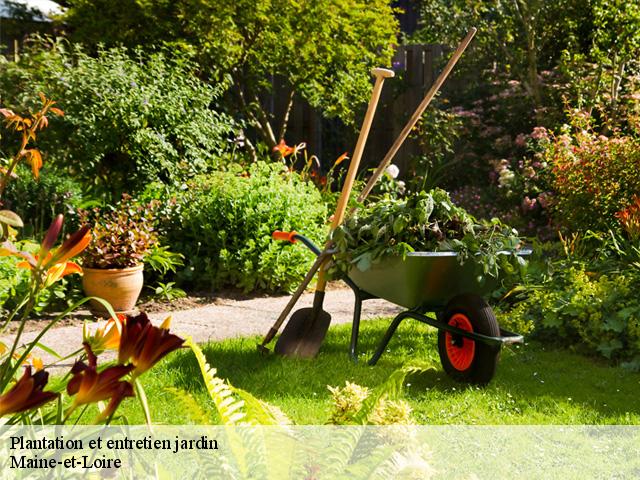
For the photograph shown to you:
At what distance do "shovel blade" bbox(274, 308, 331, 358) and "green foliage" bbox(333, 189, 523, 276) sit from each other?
0.29 m

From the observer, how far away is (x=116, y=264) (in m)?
4.69

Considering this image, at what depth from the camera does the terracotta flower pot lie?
15.1 feet

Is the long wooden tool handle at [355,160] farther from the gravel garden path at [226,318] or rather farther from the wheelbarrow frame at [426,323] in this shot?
the gravel garden path at [226,318]

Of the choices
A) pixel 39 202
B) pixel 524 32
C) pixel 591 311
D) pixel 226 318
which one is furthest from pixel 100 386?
pixel 524 32

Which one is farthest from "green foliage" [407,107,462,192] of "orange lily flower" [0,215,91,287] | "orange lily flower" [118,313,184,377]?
"orange lily flower" [118,313,184,377]

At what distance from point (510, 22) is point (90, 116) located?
470cm

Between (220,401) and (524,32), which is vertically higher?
(524,32)

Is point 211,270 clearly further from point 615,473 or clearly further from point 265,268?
point 615,473

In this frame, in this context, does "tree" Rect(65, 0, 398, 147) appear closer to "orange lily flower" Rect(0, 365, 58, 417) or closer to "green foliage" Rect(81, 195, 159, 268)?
"green foliage" Rect(81, 195, 159, 268)

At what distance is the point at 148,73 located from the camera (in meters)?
6.26

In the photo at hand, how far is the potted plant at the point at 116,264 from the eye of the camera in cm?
462

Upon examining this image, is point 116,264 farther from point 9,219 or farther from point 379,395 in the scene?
point 379,395

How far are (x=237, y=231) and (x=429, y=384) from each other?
7.89 ft

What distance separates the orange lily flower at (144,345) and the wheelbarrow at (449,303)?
8.09ft
